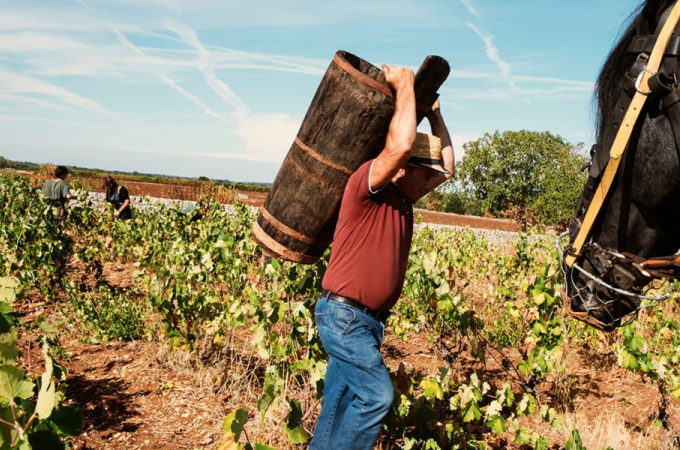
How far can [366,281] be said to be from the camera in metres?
2.45

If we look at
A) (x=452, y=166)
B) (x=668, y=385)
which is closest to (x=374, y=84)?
(x=452, y=166)

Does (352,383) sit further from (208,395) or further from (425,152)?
(208,395)

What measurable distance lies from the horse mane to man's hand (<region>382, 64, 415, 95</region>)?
810 millimetres

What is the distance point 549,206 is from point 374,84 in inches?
1358

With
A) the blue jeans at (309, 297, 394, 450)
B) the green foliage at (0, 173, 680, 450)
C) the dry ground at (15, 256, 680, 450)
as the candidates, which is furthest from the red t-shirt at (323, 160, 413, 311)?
the dry ground at (15, 256, 680, 450)

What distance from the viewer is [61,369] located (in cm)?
211

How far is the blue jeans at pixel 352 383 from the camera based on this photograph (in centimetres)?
238

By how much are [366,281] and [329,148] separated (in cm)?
68

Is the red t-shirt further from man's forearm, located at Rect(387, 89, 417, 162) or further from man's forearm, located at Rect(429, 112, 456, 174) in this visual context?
man's forearm, located at Rect(429, 112, 456, 174)

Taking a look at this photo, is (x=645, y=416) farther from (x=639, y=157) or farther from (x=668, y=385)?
Answer: (x=639, y=157)

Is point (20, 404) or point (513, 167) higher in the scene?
point (513, 167)

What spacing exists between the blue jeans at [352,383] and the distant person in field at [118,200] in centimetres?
836

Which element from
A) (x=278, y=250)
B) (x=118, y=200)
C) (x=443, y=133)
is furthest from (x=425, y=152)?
(x=118, y=200)

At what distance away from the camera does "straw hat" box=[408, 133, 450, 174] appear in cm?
244
